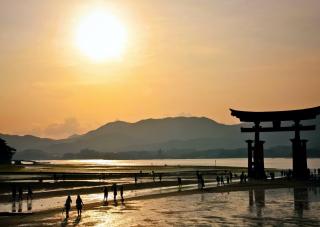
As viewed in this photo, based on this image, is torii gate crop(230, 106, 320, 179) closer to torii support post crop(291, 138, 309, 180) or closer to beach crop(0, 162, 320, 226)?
torii support post crop(291, 138, 309, 180)

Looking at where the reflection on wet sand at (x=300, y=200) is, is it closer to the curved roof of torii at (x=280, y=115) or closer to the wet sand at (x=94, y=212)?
the wet sand at (x=94, y=212)

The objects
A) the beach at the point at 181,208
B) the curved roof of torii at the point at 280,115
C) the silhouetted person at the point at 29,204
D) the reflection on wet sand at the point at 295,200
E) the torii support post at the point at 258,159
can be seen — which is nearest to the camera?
the beach at the point at 181,208

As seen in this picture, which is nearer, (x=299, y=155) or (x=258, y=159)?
(x=299, y=155)

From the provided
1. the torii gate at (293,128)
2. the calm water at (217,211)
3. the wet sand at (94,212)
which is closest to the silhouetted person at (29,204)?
the wet sand at (94,212)

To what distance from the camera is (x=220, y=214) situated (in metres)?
33.5

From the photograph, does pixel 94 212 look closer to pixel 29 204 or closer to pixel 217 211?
pixel 29 204

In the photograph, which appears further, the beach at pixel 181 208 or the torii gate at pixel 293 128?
the torii gate at pixel 293 128

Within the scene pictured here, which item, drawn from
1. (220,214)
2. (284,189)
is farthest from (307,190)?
(220,214)

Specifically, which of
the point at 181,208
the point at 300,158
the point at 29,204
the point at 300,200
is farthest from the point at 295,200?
the point at 29,204

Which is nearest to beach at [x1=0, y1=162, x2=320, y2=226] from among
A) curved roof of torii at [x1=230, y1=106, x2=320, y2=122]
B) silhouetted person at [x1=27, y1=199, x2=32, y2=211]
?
silhouetted person at [x1=27, y1=199, x2=32, y2=211]

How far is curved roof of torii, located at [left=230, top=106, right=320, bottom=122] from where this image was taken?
190 feet

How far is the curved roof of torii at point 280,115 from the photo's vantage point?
5791 centimetres

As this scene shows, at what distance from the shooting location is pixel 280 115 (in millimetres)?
60594

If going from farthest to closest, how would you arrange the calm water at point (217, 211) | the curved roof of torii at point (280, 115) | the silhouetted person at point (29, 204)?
the curved roof of torii at point (280, 115)
the silhouetted person at point (29, 204)
the calm water at point (217, 211)
